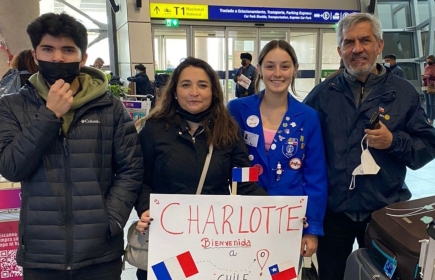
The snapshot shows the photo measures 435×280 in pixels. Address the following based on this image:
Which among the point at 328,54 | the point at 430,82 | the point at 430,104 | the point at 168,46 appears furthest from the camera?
the point at 328,54

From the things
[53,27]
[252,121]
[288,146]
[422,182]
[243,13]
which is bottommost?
[422,182]

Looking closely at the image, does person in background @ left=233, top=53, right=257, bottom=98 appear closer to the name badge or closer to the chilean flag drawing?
the name badge

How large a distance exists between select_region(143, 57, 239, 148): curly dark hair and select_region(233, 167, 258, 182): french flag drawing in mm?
148

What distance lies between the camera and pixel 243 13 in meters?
10.1

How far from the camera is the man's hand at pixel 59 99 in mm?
1363

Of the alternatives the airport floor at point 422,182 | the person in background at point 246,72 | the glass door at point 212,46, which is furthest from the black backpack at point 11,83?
the glass door at point 212,46

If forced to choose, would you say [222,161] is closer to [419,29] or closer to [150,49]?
[150,49]

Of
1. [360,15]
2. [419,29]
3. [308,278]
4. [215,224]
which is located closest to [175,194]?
[215,224]

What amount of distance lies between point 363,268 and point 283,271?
36cm

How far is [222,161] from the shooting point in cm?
165

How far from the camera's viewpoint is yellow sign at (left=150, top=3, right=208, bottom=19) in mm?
9531

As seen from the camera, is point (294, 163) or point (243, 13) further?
point (243, 13)

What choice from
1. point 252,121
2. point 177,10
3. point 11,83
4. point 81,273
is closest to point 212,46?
point 177,10

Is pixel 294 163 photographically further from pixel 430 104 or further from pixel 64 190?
pixel 430 104
